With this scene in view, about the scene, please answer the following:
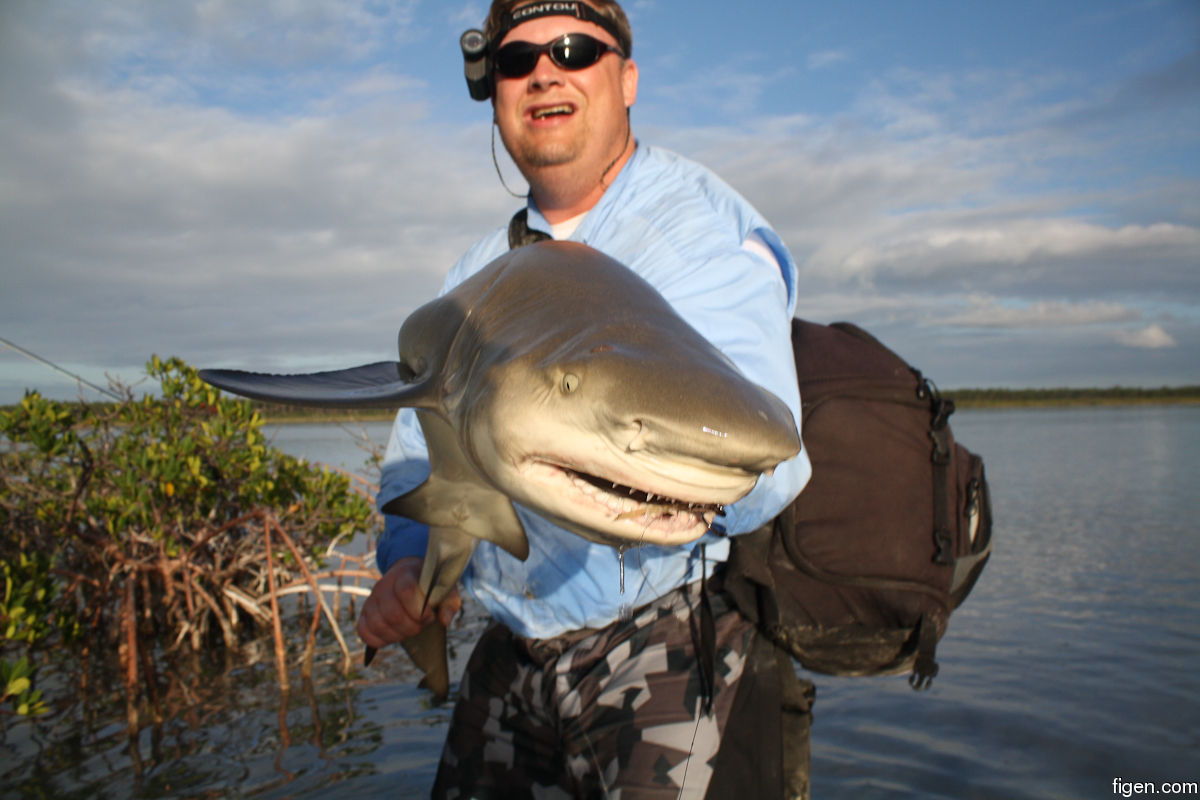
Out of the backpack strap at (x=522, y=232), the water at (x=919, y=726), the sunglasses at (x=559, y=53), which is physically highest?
the sunglasses at (x=559, y=53)

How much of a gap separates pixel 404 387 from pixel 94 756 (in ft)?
15.6

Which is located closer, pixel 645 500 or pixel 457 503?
pixel 645 500

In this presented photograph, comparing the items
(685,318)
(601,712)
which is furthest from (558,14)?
(601,712)

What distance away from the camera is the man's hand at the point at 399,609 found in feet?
8.18

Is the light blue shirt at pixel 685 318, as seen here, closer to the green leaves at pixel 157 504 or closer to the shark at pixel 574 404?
the shark at pixel 574 404

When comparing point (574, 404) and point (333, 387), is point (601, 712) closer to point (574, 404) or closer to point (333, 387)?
point (333, 387)

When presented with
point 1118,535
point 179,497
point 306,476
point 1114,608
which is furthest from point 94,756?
point 1118,535

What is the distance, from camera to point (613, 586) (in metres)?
2.29

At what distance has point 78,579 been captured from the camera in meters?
6.12

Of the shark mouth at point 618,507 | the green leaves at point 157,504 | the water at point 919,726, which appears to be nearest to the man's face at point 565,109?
the shark mouth at point 618,507

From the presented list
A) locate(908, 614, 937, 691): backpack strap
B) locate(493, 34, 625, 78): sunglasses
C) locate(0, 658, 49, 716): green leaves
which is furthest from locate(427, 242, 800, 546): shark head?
locate(0, 658, 49, 716): green leaves

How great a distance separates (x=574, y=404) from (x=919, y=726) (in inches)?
236

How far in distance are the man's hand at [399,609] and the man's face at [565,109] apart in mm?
1580

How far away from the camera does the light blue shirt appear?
1.87 metres
